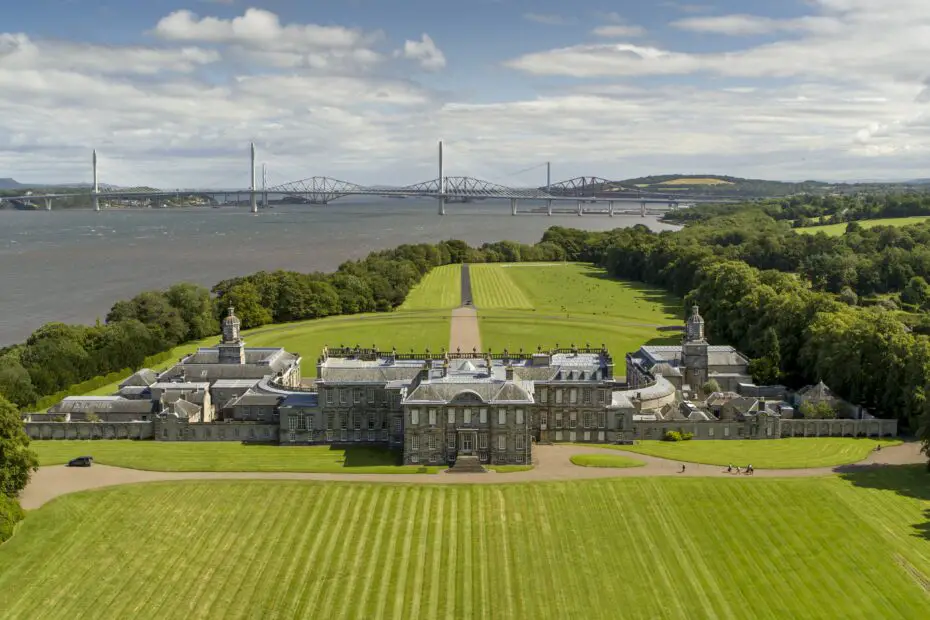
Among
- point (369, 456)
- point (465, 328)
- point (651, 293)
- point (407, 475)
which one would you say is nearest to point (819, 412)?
point (407, 475)

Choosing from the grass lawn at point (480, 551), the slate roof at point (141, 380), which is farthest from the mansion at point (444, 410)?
the grass lawn at point (480, 551)

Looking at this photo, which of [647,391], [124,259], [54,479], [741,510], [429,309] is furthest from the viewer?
[124,259]

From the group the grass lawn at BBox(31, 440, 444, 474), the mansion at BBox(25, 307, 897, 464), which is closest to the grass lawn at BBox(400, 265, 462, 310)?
the mansion at BBox(25, 307, 897, 464)

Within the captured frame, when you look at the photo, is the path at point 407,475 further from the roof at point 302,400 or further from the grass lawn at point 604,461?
the roof at point 302,400

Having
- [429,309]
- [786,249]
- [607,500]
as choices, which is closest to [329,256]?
[429,309]

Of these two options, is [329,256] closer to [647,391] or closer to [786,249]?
[786,249]

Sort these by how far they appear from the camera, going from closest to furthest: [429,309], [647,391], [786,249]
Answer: [647,391] → [429,309] → [786,249]
